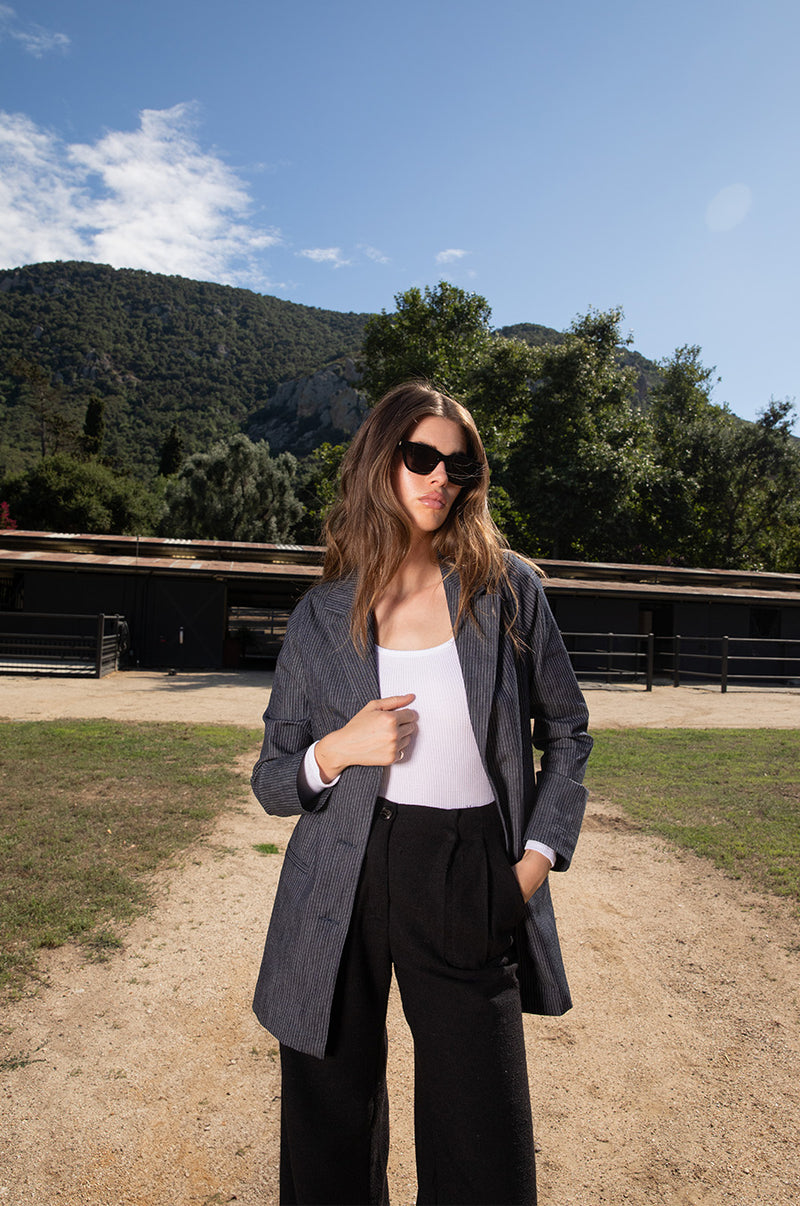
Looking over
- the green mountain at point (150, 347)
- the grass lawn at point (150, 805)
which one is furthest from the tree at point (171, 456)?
the grass lawn at point (150, 805)

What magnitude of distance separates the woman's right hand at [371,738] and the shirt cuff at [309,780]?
0.6 inches

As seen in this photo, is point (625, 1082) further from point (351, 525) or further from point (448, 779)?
point (351, 525)

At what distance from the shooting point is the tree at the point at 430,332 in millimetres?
28391

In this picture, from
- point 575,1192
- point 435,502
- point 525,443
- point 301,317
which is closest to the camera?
point 435,502

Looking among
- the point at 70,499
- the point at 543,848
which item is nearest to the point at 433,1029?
the point at 543,848

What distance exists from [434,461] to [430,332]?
29543 millimetres

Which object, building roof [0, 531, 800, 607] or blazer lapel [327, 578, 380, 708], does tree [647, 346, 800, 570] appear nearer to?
building roof [0, 531, 800, 607]

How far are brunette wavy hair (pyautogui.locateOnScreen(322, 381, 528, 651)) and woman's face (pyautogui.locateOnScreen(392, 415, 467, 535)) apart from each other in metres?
0.01

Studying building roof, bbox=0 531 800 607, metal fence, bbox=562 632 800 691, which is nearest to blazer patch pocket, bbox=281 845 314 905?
building roof, bbox=0 531 800 607

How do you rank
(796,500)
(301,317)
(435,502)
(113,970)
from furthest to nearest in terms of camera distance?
(301,317) < (796,500) < (113,970) < (435,502)

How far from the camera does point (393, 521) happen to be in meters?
1.47

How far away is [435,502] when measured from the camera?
1.47 meters

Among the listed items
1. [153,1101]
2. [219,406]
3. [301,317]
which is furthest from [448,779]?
[301,317]

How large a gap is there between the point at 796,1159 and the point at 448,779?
1937mm
